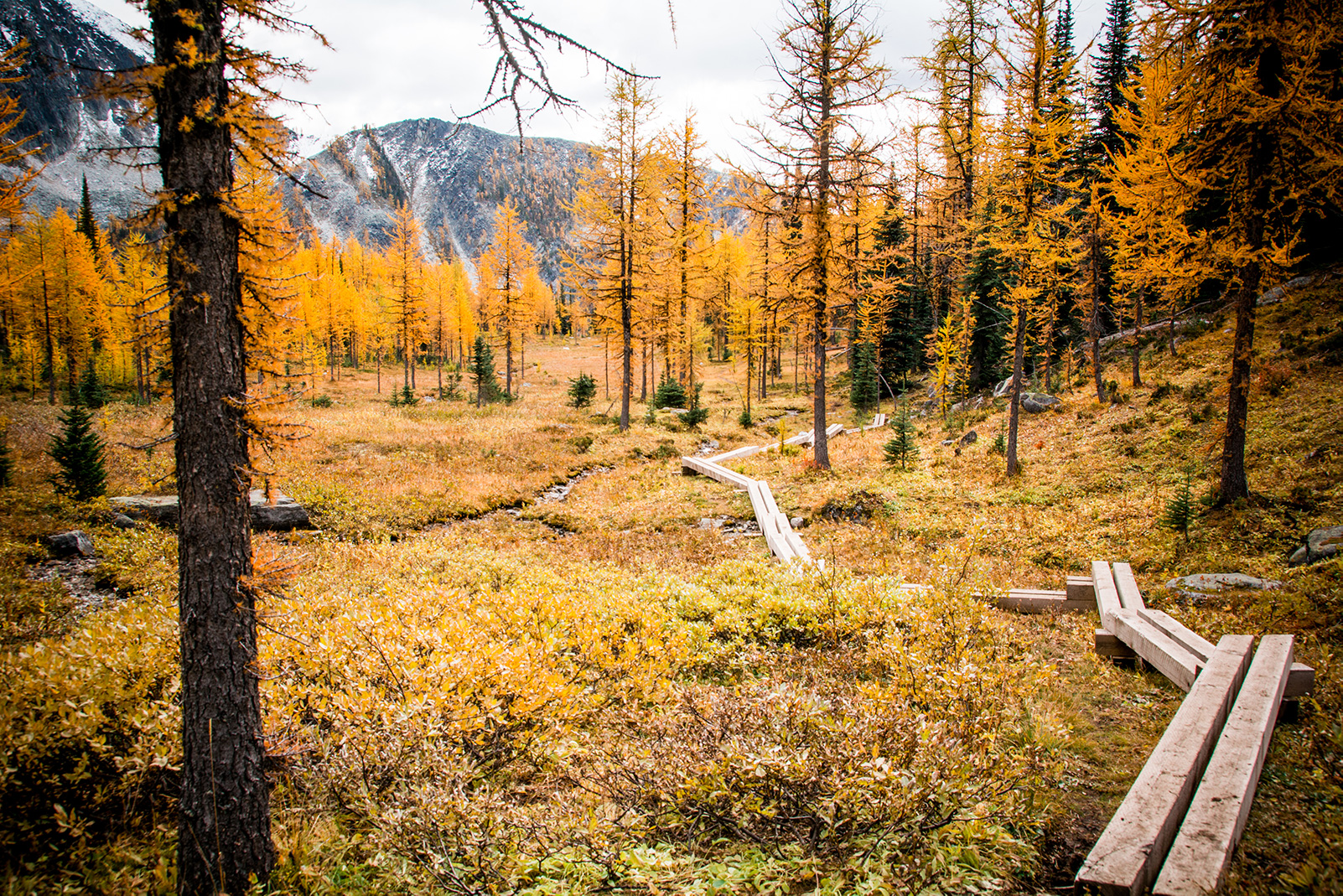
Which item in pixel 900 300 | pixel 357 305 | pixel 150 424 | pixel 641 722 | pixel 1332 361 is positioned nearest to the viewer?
pixel 641 722

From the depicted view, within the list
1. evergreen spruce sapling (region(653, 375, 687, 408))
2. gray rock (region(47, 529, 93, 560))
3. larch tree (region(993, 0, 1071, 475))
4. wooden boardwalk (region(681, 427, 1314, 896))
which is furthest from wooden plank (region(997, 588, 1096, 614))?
evergreen spruce sapling (region(653, 375, 687, 408))

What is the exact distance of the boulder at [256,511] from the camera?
39.9 feet

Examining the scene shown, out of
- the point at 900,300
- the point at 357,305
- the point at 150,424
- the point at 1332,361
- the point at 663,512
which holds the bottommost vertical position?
the point at 663,512

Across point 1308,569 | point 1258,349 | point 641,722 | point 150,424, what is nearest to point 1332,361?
point 1258,349

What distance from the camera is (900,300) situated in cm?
3603

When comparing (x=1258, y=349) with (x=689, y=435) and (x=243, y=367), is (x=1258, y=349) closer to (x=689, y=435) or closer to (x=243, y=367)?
(x=689, y=435)

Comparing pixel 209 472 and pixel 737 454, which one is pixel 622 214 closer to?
pixel 737 454

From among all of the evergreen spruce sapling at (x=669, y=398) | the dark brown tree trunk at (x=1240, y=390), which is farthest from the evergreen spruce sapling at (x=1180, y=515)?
the evergreen spruce sapling at (x=669, y=398)

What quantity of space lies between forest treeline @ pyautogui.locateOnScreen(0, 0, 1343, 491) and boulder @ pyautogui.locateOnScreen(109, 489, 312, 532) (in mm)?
3328

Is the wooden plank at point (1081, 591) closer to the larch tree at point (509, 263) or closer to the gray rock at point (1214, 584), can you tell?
the gray rock at point (1214, 584)

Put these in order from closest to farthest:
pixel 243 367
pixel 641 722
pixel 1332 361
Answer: pixel 243 367, pixel 641 722, pixel 1332 361

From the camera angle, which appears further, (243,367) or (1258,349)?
(1258,349)

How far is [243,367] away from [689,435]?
956 inches

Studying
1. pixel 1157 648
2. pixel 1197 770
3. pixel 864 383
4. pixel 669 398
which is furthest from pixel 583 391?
pixel 1197 770
